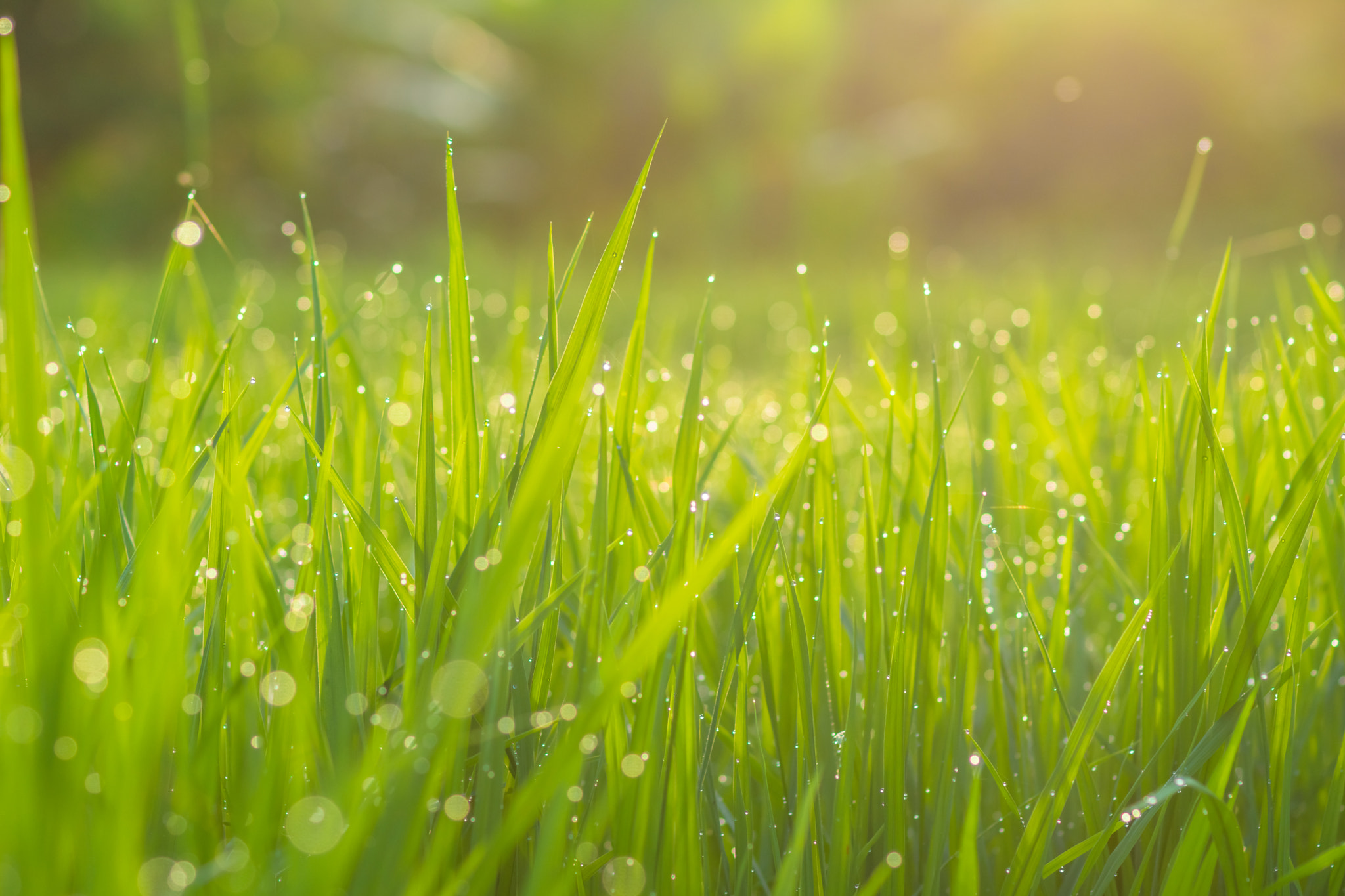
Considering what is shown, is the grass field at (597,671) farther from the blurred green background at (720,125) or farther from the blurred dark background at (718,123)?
the blurred dark background at (718,123)

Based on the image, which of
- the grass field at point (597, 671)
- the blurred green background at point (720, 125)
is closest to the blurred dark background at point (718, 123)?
the blurred green background at point (720, 125)

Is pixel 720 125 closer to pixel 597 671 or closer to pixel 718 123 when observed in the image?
pixel 718 123

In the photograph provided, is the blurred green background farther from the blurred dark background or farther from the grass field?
the grass field

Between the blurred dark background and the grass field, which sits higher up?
the blurred dark background

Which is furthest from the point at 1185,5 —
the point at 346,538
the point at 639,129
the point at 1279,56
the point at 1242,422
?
the point at 346,538

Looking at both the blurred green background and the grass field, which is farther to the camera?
the blurred green background

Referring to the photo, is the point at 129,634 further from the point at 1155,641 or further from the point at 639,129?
the point at 639,129

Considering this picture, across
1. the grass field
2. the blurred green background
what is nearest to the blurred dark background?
the blurred green background
